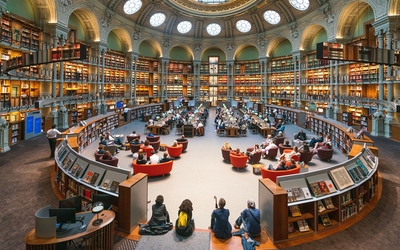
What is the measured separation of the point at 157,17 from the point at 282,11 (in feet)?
50.2

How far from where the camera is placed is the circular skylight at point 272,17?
97.2ft

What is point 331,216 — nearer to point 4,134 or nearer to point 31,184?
point 31,184

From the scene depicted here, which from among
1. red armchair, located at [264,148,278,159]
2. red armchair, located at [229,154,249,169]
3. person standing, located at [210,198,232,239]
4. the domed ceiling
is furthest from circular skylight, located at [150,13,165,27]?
person standing, located at [210,198,232,239]

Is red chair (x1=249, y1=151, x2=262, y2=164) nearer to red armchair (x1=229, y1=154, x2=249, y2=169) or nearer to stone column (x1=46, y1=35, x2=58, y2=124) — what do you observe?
red armchair (x1=229, y1=154, x2=249, y2=169)

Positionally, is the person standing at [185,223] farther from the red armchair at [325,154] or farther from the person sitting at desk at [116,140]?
the person sitting at desk at [116,140]

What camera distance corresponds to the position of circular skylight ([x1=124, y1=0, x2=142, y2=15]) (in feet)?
86.7

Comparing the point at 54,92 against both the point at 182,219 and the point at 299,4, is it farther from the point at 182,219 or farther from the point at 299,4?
the point at 299,4

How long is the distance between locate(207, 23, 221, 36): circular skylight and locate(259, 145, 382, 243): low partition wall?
109 ft

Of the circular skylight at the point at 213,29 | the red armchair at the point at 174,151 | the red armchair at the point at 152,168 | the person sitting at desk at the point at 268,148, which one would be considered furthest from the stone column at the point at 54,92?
the circular skylight at the point at 213,29

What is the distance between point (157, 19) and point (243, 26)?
11896 millimetres

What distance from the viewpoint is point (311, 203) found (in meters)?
4.89

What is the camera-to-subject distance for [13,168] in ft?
29.2

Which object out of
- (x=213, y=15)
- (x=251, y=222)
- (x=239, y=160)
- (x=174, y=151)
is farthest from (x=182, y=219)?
(x=213, y=15)

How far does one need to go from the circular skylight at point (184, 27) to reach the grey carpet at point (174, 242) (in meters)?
34.0
